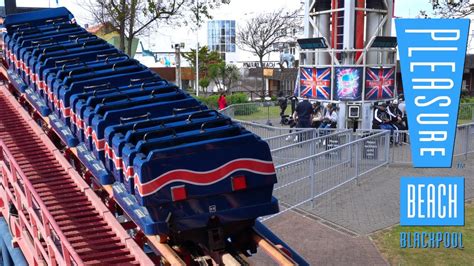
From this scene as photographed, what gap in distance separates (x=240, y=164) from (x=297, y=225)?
5741 millimetres

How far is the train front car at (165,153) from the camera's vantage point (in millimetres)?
5414

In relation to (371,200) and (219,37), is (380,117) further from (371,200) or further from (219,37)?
(219,37)

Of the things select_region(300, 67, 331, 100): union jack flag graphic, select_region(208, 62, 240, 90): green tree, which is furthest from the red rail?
select_region(208, 62, 240, 90): green tree

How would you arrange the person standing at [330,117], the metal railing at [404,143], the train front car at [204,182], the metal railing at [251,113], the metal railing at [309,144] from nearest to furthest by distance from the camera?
1. the train front car at [204,182]
2. the metal railing at [309,144]
3. the metal railing at [404,143]
4. the person standing at [330,117]
5. the metal railing at [251,113]

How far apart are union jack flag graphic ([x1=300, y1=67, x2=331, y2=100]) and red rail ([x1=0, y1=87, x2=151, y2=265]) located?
42.7 ft

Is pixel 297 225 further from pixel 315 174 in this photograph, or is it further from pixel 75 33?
pixel 75 33

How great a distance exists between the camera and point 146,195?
527 centimetres

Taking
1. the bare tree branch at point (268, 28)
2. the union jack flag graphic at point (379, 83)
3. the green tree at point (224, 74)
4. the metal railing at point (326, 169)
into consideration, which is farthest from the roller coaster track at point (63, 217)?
the bare tree branch at point (268, 28)

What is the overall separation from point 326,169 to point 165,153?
7.86 meters

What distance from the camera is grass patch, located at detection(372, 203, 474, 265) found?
9.31 metres

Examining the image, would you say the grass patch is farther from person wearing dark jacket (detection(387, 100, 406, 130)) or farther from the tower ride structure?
the tower ride structure

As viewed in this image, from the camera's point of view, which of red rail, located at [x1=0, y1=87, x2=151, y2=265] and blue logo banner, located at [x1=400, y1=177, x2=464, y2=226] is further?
blue logo banner, located at [x1=400, y1=177, x2=464, y2=226]

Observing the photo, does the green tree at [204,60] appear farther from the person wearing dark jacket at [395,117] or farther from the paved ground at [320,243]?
the paved ground at [320,243]

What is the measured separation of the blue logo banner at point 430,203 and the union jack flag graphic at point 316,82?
7369mm
